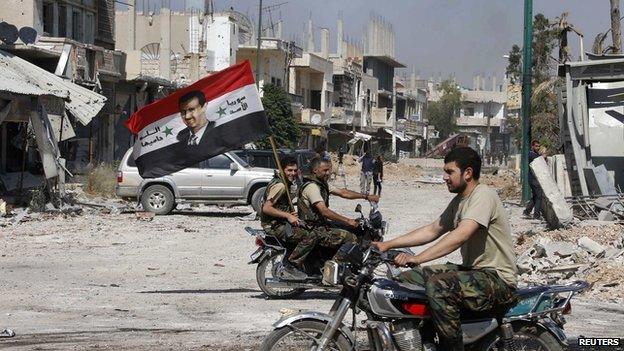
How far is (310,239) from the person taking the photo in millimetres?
11797

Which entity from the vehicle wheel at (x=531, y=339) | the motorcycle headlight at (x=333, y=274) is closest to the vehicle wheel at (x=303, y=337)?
the motorcycle headlight at (x=333, y=274)

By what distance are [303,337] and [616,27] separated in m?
28.0

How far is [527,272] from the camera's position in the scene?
49.6ft

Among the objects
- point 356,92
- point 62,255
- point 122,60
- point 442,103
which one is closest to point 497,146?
point 442,103

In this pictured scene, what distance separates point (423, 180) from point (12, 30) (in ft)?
100

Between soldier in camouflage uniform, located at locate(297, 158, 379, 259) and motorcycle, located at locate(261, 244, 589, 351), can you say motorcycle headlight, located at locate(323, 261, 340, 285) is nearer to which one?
motorcycle, located at locate(261, 244, 589, 351)

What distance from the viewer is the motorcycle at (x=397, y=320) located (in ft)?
22.1

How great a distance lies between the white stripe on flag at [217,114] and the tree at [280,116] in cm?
5388

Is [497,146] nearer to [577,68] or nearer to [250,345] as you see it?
[577,68]

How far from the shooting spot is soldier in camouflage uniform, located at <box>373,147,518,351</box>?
667 cm

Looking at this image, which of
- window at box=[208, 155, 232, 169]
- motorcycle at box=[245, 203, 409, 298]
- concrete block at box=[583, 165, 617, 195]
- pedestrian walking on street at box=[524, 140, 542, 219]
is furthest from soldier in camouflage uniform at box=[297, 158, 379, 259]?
window at box=[208, 155, 232, 169]

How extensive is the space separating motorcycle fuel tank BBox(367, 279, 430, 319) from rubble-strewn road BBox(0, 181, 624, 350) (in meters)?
2.77

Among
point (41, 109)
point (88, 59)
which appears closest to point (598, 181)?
point (41, 109)

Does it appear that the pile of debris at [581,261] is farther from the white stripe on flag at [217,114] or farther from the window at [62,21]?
the window at [62,21]
